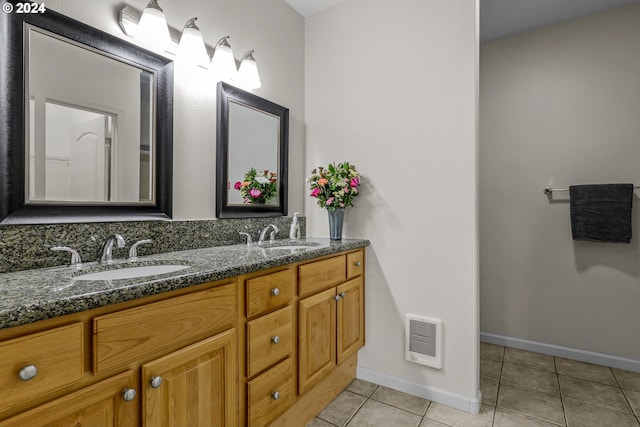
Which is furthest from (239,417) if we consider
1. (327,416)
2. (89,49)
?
(89,49)

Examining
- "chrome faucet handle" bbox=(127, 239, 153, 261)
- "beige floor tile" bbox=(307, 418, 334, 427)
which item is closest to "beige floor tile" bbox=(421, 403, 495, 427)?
"beige floor tile" bbox=(307, 418, 334, 427)

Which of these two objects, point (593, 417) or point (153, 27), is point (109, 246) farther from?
point (593, 417)

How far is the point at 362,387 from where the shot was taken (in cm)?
212

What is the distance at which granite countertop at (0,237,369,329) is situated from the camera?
2.35 ft

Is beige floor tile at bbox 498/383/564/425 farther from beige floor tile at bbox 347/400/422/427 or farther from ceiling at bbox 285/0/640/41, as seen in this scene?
ceiling at bbox 285/0/640/41

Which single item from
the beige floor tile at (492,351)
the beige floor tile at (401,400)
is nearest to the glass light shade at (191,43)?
the beige floor tile at (401,400)

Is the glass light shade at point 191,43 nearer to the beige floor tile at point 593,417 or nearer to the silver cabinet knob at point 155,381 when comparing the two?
the silver cabinet knob at point 155,381

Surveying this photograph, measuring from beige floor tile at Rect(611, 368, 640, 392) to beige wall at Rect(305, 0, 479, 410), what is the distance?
3.68 feet

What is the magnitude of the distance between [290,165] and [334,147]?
339mm

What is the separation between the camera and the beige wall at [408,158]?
6.24ft

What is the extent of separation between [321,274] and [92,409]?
3.58 ft

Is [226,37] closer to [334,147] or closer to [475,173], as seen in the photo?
[334,147]

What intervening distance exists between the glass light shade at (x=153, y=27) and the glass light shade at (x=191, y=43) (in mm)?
92

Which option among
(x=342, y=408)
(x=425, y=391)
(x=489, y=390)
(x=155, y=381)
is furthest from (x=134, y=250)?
(x=489, y=390)
